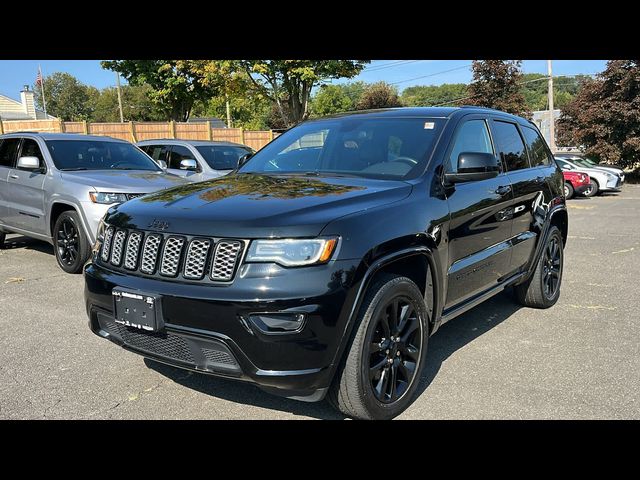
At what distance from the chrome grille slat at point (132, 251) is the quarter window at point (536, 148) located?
3.72 metres

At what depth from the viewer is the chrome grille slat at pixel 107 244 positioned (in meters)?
3.27

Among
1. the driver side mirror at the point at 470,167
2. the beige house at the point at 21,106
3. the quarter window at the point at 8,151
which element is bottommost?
the driver side mirror at the point at 470,167

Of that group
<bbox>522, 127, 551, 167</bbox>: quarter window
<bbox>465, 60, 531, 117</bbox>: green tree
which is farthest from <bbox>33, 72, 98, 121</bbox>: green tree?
<bbox>522, 127, 551, 167</bbox>: quarter window

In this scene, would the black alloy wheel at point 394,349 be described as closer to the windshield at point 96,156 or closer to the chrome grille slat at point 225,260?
the chrome grille slat at point 225,260

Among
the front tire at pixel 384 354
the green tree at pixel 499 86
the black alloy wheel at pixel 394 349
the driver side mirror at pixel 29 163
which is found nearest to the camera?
the front tire at pixel 384 354

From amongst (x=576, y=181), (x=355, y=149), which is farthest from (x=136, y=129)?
(x=355, y=149)

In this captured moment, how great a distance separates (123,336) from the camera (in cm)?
308

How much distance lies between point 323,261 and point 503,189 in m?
2.28

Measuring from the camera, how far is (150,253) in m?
2.96

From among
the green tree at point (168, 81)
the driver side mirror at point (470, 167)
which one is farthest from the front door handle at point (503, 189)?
the green tree at point (168, 81)

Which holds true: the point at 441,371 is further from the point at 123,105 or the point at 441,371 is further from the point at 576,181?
the point at 123,105

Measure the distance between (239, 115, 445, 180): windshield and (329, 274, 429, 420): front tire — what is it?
87 cm

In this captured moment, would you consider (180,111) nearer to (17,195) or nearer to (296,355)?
(17,195)
